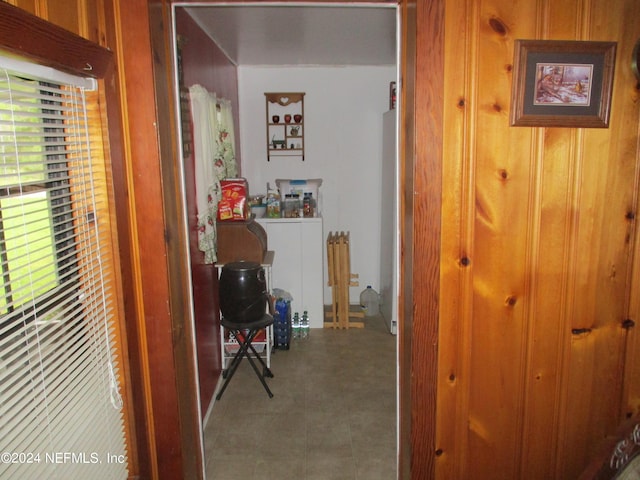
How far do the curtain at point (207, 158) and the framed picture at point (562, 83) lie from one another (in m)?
1.91

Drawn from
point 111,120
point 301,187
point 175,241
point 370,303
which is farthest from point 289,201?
point 111,120

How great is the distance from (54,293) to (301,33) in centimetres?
298

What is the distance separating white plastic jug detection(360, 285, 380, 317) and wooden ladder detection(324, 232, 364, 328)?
26 cm

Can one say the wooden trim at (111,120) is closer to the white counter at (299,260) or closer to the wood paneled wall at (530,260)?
the wood paneled wall at (530,260)

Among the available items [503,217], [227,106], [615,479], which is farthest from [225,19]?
[615,479]

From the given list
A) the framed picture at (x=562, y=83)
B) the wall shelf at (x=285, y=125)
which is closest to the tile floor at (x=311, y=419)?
the framed picture at (x=562, y=83)

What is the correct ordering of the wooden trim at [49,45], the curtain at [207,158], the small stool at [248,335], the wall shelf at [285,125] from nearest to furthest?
the wooden trim at [49,45]
the curtain at [207,158]
the small stool at [248,335]
the wall shelf at [285,125]

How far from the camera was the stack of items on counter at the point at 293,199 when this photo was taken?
459cm

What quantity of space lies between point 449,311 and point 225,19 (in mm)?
2496

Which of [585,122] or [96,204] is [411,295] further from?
[96,204]

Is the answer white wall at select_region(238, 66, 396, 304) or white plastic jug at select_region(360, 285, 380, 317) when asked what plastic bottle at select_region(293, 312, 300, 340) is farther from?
white wall at select_region(238, 66, 396, 304)

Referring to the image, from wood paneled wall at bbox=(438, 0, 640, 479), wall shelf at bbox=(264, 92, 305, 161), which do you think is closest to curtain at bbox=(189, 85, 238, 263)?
wall shelf at bbox=(264, 92, 305, 161)

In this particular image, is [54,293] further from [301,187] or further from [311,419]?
[301,187]

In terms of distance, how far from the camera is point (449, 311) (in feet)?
6.07
